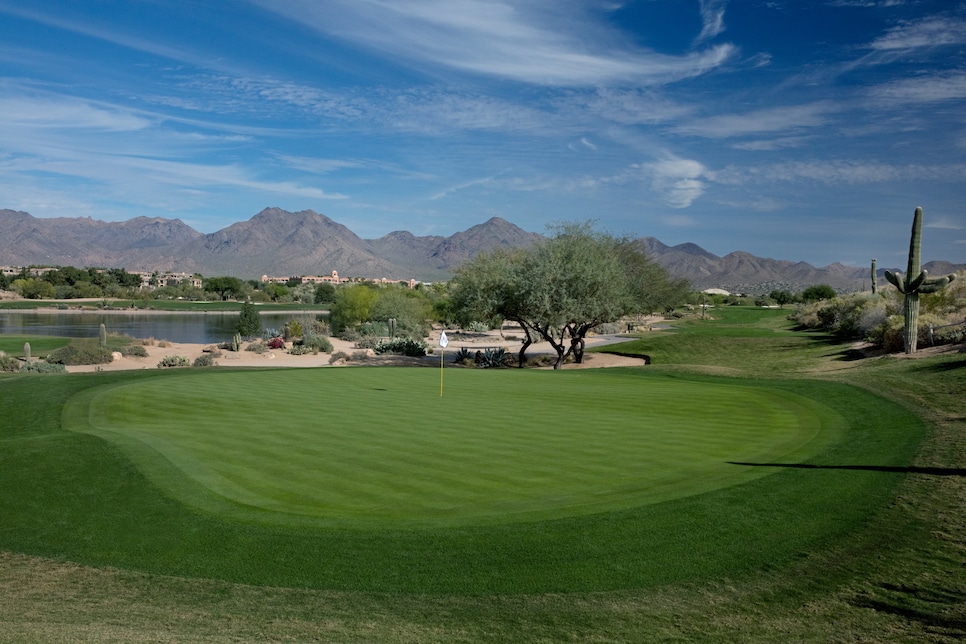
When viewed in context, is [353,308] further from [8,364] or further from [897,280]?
[897,280]

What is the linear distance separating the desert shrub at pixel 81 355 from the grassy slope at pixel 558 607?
→ 121 ft

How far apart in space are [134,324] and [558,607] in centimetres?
8957

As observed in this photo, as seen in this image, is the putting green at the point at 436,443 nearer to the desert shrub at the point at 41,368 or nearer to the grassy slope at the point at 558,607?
the grassy slope at the point at 558,607

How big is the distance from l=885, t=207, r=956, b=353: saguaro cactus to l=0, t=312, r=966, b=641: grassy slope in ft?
86.6

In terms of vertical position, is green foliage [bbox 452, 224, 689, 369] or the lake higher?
green foliage [bbox 452, 224, 689, 369]

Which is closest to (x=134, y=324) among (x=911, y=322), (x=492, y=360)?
(x=492, y=360)

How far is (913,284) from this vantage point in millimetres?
31703

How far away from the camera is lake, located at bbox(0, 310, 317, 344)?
68.8 metres

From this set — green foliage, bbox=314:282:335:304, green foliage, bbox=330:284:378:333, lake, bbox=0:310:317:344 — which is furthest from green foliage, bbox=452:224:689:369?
green foliage, bbox=314:282:335:304

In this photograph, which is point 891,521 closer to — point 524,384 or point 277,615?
point 277,615

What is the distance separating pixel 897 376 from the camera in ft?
75.8

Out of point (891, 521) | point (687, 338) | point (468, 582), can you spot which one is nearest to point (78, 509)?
point (468, 582)

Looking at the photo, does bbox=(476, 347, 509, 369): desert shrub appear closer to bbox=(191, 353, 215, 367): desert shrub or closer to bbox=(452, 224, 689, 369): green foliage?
bbox=(452, 224, 689, 369): green foliage

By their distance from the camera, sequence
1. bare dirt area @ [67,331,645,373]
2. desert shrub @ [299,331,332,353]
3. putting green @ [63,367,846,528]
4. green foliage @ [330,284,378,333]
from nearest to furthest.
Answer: putting green @ [63,367,846,528], bare dirt area @ [67,331,645,373], desert shrub @ [299,331,332,353], green foliage @ [330,284,378,333]
